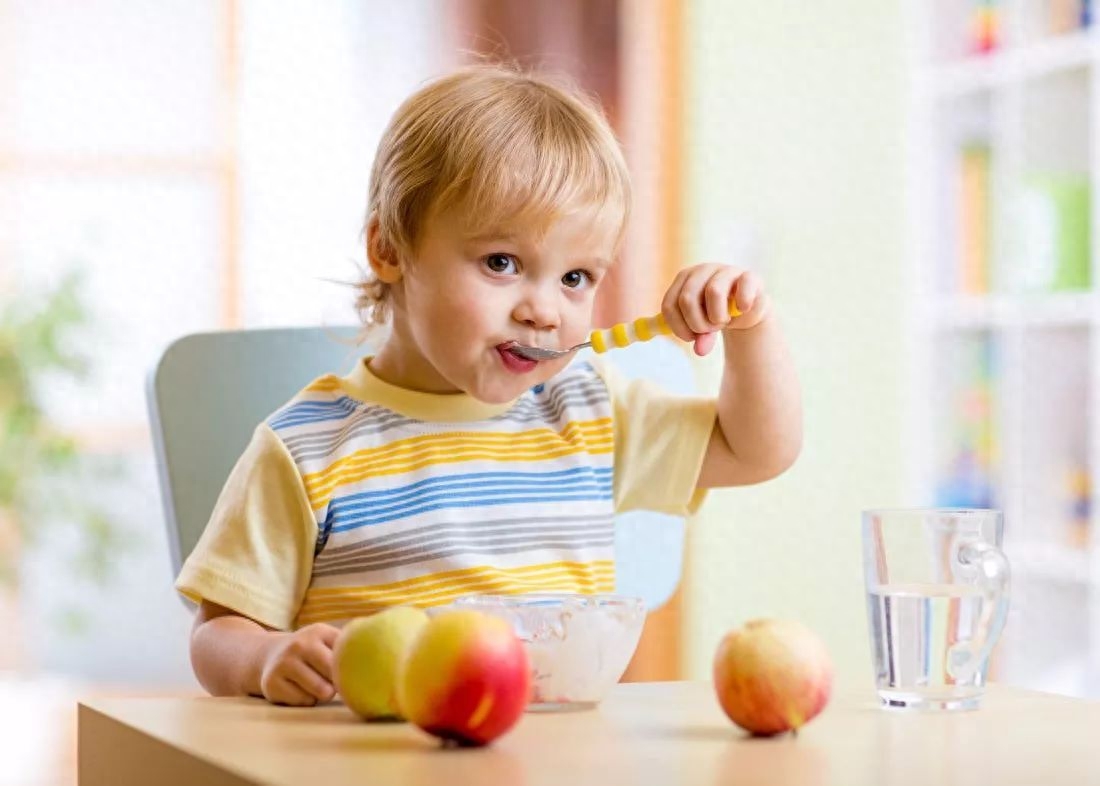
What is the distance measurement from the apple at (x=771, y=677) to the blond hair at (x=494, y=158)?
48 centimetres

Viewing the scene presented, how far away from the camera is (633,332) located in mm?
1073

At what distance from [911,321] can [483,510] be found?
7.12 ft

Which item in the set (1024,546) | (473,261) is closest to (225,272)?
(1024,546)

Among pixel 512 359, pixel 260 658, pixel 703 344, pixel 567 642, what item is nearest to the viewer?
pixel 567 642

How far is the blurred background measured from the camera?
11.3 ft

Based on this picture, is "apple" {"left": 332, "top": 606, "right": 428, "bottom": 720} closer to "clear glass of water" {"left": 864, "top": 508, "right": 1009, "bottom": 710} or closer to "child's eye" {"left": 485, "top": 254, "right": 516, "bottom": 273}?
"clear glass of water" {"left": 864, "top": 508, "right": 1009, "bottom": 710}

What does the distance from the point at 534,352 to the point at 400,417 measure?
0.14 metres

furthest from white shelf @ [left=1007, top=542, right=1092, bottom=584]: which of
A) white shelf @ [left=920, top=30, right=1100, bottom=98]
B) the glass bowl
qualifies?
the glass bowl

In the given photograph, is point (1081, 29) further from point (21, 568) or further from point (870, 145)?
point (21, 568)

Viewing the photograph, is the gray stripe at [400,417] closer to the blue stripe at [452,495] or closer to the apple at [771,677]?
the blue stripe at [452,495]

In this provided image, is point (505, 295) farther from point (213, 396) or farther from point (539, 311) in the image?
point (213, 396)

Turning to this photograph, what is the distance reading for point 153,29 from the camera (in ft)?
11.9

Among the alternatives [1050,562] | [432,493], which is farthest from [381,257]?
[1050,562]

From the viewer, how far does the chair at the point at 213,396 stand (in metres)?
1.34
